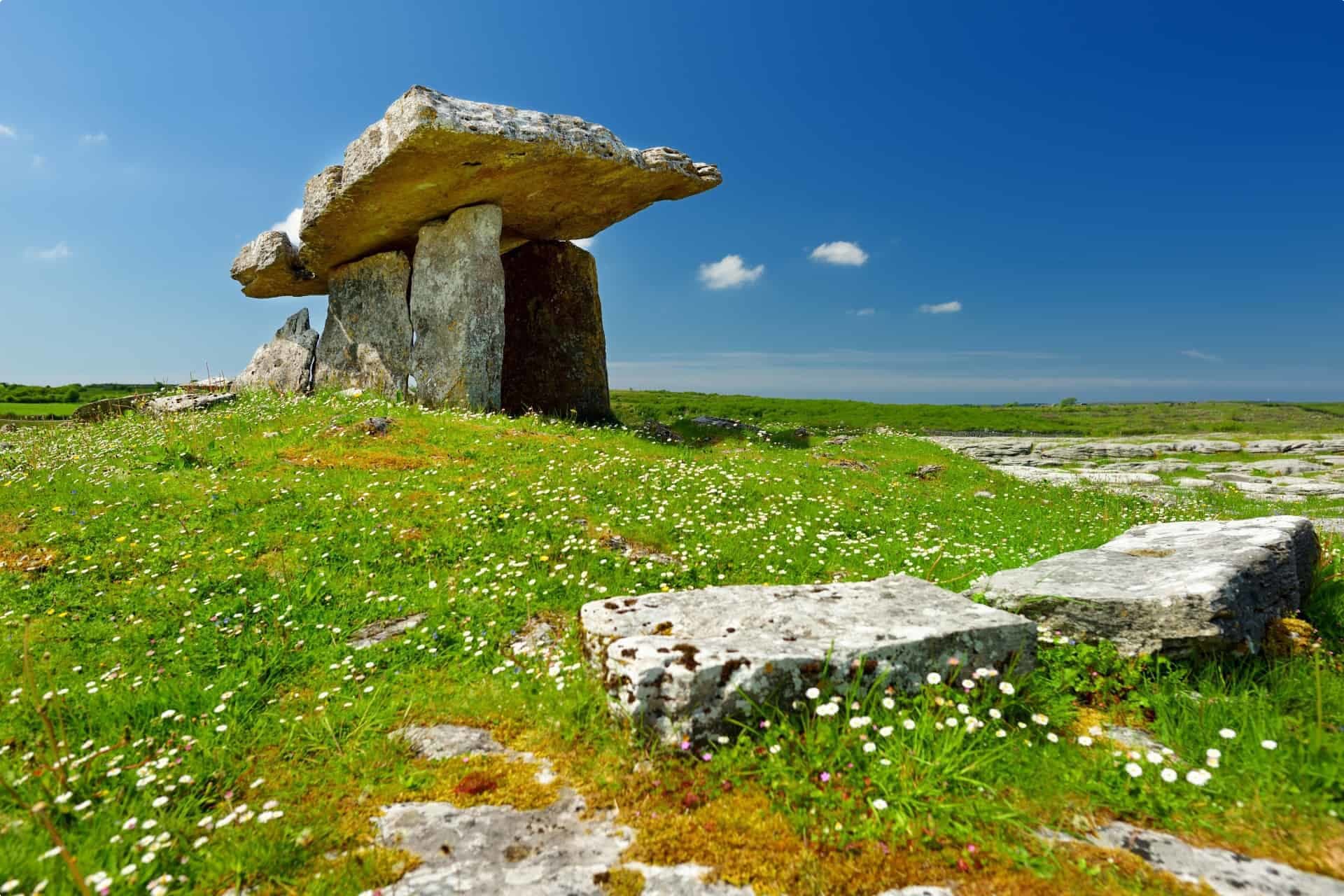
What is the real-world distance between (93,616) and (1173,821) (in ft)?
33.2

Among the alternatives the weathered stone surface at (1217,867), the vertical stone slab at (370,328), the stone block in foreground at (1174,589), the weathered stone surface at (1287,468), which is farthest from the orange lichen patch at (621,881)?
the weathered stone surface at (1287,468)

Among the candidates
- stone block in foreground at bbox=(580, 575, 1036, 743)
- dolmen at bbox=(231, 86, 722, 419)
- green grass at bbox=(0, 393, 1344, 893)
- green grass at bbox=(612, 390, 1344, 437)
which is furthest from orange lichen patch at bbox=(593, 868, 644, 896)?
green grass at bbox=(612, 390, 1344, 437)

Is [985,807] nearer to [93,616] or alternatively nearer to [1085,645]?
[1085,645]

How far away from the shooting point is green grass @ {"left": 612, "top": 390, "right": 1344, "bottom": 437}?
1981 inches

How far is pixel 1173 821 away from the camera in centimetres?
351

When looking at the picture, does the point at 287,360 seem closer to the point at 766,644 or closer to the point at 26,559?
the point at 26,559

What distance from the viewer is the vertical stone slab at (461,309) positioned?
19.9 m

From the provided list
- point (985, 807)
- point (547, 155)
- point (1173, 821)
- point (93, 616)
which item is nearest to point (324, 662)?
point (93, 616)

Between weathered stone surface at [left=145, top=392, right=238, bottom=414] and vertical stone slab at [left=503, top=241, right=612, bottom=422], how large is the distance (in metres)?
8.51

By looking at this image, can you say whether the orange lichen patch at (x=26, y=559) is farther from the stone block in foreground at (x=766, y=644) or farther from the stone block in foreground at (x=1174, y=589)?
the stone block in foreground at (x=1174, y=589)

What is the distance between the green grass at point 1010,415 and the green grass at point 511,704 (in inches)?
1281

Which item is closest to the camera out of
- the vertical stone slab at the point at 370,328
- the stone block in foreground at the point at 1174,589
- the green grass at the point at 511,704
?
the green grass at the point at 511,704

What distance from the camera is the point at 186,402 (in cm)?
1973

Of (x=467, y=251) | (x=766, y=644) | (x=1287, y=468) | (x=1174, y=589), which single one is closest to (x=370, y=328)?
A: (x=467, y=251)
